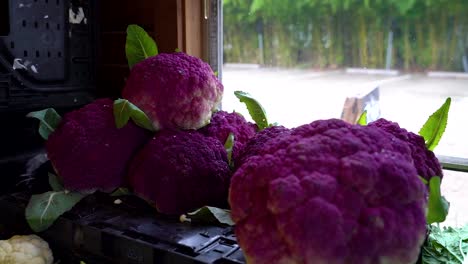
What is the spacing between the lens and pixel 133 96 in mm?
912

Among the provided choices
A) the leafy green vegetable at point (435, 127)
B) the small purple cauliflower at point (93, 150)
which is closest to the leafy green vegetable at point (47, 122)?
the small purple cauliflower at point (93, 150)

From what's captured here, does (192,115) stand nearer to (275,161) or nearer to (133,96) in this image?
(133,96)

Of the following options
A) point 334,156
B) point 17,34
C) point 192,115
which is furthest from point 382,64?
point 17,34

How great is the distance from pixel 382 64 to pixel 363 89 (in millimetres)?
80

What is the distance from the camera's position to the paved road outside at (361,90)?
1.04 meters

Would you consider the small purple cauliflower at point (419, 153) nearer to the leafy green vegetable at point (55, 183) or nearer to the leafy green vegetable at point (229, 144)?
the leafy green vegetable at point (229, 144)

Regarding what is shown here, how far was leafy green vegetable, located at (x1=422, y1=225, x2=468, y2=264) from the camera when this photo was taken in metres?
0.70

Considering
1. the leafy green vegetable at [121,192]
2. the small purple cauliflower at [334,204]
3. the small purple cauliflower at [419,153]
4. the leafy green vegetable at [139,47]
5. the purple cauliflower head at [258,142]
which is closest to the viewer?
the small purple cauliflower at [334,204]

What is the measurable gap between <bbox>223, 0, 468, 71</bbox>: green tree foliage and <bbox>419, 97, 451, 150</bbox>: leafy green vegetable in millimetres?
398

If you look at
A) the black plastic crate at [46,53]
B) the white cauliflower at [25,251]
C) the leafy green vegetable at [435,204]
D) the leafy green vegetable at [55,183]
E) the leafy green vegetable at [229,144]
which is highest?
the black plastic crate at [46,53]

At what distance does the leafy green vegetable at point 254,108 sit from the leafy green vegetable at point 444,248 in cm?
38

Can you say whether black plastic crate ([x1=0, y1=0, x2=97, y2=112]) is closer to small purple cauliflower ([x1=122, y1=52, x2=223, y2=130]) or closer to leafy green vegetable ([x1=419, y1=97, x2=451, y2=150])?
small purple cauliflower ([x1=122, y1=52, x2=223, y2=130])

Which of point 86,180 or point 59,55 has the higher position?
point 59,55

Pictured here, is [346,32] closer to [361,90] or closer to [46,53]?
[361,90]
